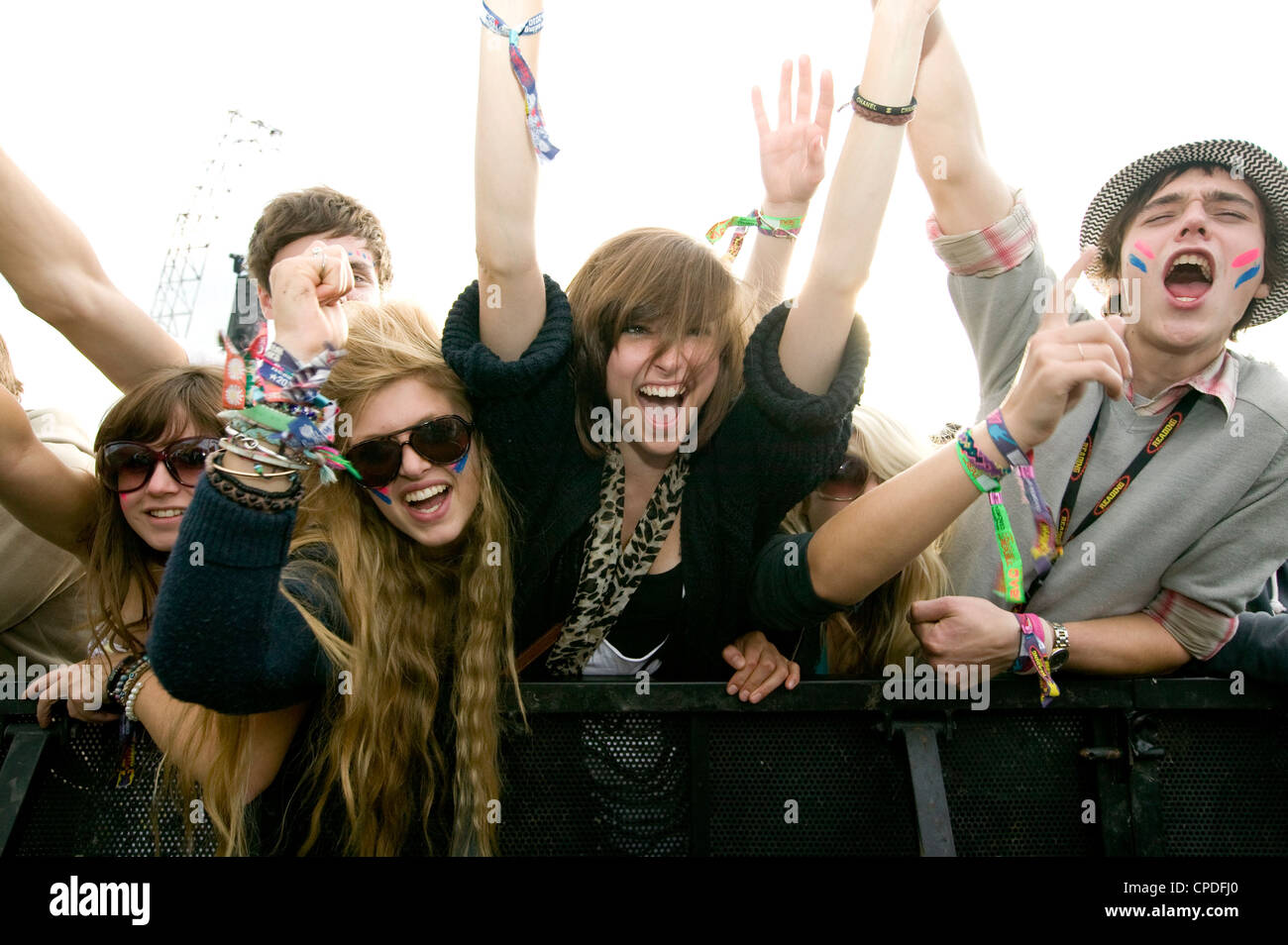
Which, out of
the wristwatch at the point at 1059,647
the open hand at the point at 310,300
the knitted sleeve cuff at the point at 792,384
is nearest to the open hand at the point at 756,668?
the knitted sleeve cuff at the point at 792,384

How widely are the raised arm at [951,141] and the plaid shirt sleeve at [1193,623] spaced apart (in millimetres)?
1049

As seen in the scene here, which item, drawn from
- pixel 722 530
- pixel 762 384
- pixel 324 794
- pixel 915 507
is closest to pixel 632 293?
pixel 762 384

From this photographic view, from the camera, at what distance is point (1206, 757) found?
191 centimetres

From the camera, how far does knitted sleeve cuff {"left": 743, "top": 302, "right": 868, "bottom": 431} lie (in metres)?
1.98

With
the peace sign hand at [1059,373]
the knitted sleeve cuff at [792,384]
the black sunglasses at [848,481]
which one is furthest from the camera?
the black sunglasses at [848,481]

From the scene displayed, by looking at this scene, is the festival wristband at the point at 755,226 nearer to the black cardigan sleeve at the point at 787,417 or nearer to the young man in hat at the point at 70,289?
Answer: the black cardigan sleeve at the point at 787,417

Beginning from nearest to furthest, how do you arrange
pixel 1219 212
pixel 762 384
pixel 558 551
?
pixel 762 384
pixel 558 551
pixel 1219 212

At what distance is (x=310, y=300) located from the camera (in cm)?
197

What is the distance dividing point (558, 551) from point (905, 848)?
0.94 meters

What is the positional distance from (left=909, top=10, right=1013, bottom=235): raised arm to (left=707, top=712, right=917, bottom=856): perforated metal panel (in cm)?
138

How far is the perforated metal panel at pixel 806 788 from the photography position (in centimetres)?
188

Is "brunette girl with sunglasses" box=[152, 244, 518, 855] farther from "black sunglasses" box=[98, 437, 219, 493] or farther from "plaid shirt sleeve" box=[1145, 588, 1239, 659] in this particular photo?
"plaid shirt sleeve" box=[1145, 588, 1239, 659]
